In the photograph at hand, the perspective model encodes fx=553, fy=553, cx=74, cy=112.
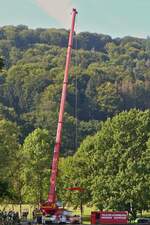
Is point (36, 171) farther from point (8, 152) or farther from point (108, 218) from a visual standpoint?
point (108, 218)

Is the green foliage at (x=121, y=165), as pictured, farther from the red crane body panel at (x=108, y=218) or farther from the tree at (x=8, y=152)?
the tree at (x=8, y=152)

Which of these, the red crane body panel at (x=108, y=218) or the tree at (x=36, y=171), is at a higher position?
the tree at (x=36, y=171)

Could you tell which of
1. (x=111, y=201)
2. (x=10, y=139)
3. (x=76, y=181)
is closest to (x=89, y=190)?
(x=76, y=181)

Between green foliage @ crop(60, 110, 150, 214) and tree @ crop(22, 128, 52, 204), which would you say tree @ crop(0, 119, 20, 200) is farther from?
green foliage @ crop(60, 110, 150, 214)

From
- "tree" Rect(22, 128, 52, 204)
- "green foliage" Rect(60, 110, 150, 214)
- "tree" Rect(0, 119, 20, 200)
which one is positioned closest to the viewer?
"tree" Rect(0, 119, 20, 200)

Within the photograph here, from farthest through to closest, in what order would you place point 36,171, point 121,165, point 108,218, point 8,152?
point 36,171 < point 121,165 < point 8,152 < point 108,218

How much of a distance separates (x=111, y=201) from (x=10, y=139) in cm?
1671

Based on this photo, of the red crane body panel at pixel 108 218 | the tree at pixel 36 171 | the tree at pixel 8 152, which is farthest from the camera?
the tree at pixel 36 171

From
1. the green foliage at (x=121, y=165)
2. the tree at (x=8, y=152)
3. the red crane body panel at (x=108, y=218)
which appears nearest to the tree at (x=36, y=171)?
the tree at (x=8, y=152)

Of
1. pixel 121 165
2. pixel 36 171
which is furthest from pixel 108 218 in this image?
pixel 36 171

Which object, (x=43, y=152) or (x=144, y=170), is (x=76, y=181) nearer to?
(x=43, y=152)

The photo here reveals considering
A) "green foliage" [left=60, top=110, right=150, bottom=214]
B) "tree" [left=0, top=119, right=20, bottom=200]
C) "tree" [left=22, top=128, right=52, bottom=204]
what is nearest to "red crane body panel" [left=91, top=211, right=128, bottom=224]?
"tree" [left=0, top=119, right=20, bottom=200]

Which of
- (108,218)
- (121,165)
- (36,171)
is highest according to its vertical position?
(121,165)

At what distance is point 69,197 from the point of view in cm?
9325
